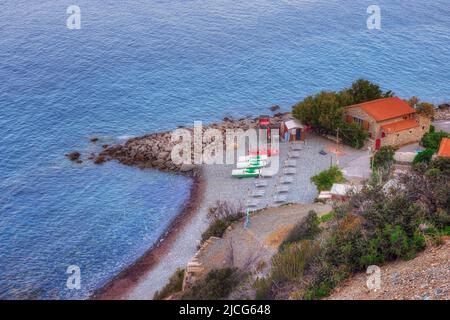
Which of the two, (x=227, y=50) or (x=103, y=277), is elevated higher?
(x=227, y=50)

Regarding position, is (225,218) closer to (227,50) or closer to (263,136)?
(263,136)

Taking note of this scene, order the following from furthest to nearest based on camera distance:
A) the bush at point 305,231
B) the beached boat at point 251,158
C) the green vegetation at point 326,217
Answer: the beached boat at point 251,158
the green vegetation at point 326,217
the bush at point 305,231

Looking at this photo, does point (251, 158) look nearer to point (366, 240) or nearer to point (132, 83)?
point (366, 240)

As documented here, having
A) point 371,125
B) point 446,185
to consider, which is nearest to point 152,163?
point 371,125

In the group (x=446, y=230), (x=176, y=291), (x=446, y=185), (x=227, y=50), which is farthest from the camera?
(x=227, y=50)
